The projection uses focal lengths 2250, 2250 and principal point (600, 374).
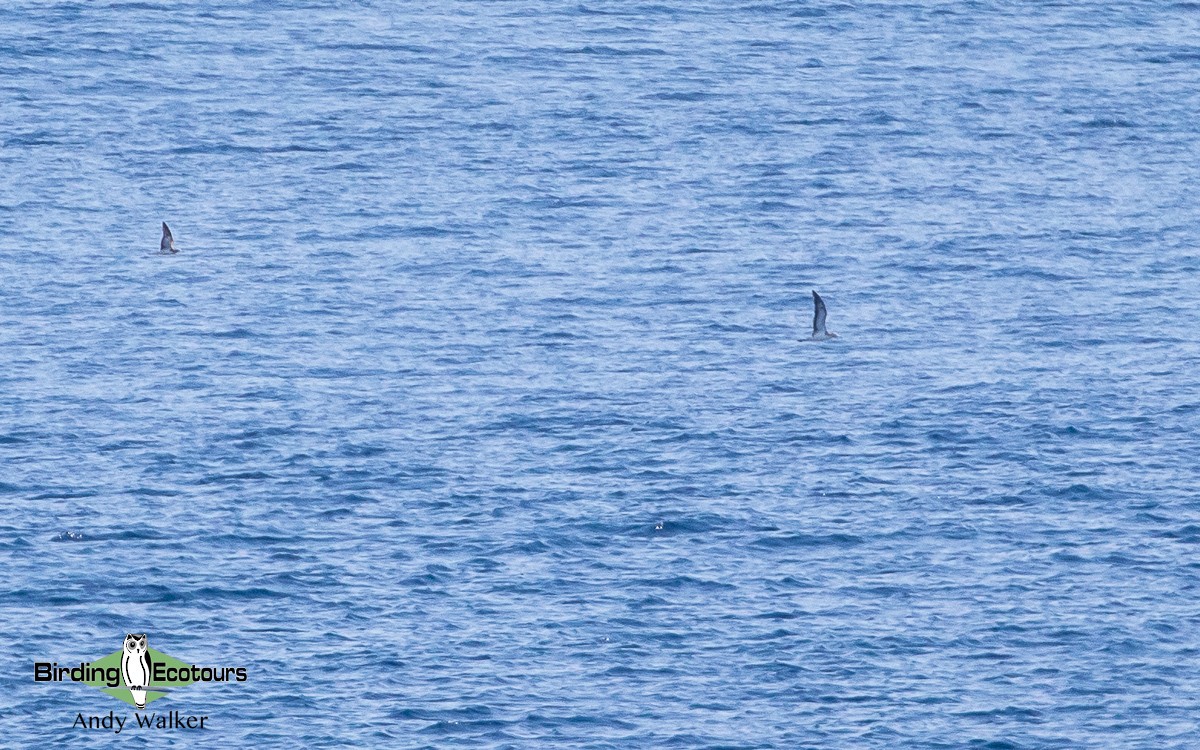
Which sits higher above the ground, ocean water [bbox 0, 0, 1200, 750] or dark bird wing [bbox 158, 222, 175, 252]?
dark bird wing [bbox 158, 222, 175, 252]

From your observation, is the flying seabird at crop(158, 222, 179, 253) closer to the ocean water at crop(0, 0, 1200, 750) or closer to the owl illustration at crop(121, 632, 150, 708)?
the ocean water at crop(0, 0, 1200, 750)

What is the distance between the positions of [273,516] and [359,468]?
513cm

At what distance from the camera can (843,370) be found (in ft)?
276

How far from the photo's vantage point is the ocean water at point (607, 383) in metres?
60.8

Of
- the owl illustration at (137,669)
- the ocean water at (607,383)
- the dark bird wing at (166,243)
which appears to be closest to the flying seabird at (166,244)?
the dark bird wing at (166,243)

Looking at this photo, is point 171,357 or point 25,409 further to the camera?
point 171,357

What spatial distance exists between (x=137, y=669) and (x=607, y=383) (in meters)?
26.4

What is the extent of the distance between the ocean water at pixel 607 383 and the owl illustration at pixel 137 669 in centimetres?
113

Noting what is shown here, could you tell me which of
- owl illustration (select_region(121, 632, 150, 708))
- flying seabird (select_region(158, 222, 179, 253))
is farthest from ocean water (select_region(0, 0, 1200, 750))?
flying seabird (select_region(158, 222, 179, 253))

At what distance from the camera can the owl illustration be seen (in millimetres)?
59800

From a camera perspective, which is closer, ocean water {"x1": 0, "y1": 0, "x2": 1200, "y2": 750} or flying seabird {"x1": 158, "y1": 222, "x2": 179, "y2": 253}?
ocean water {"x1": 0, "y1": 0, "x2": 1200, "y2": 750}

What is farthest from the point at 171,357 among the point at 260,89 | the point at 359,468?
the point at 260,89

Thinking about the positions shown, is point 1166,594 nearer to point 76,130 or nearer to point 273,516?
point 273,516

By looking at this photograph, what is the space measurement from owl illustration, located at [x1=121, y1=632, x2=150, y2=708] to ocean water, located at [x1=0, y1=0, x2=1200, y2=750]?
44.5 inches
